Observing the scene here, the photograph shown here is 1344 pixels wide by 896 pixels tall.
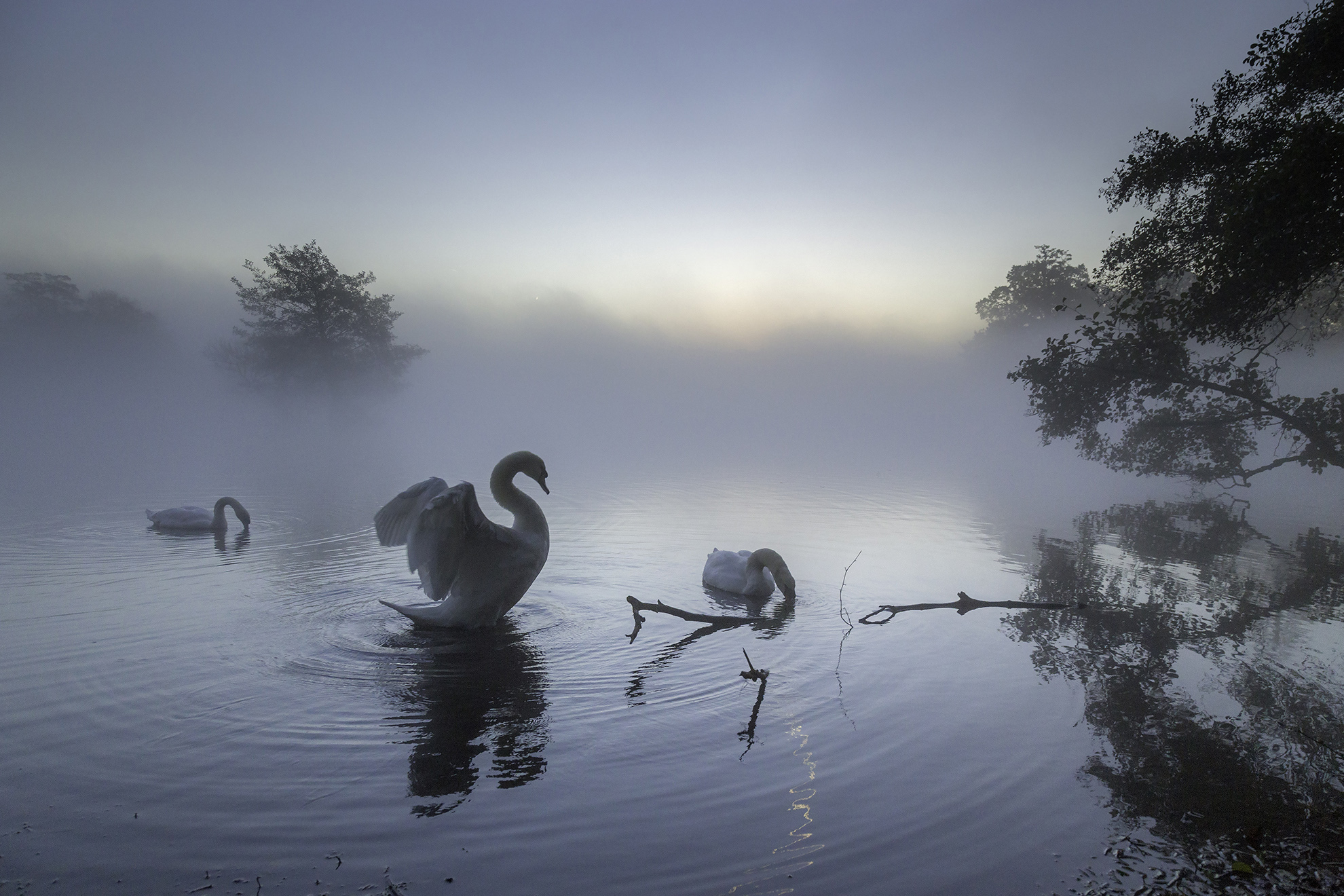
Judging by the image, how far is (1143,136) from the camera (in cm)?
1333

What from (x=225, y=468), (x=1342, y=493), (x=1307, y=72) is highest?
(x=1307, y=72)

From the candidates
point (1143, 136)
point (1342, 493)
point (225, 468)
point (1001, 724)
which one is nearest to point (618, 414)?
point (225, 468)

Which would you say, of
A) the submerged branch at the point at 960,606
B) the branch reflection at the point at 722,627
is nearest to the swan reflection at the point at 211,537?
the branch reflection at the point at 722,627

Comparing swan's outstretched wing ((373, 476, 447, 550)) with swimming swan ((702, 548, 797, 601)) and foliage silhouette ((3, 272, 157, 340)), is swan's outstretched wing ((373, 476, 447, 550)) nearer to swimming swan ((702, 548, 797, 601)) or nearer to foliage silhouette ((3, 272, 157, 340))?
swimming swan ((702, 548, 797, 601))

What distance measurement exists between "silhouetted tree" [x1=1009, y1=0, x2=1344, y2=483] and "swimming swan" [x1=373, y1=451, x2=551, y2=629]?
31.6 ft

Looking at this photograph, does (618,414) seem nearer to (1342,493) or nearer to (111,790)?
(1342,493)

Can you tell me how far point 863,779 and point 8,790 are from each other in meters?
5.12

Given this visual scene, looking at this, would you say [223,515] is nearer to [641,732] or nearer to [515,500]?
[515,500]

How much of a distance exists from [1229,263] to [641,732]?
11.7 m

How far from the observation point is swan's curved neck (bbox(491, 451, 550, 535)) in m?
8.02

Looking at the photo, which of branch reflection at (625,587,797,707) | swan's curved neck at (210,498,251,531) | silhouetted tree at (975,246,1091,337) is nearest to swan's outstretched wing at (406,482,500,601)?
branch reflection at (625,587,797,707)

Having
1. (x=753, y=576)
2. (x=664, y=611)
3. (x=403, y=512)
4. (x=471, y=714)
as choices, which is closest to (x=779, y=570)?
(x=753, y=576)

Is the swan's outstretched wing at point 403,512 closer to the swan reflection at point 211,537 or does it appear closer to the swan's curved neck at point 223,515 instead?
the swan reflection at point 211,537

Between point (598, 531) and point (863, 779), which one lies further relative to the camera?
point (598, 531)
